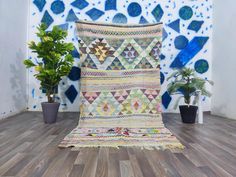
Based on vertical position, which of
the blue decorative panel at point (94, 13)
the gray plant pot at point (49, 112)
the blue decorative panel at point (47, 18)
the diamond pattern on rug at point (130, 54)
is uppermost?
the blue decorative panel at point (94, 13)

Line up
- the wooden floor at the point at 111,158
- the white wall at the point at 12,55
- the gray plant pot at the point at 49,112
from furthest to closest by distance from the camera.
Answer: the white wall at the point at 12,55 < the gray plant pot at the point at 49,112 < the wooden floor at the point at 111,158

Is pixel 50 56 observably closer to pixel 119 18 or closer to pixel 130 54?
pixel 130 54

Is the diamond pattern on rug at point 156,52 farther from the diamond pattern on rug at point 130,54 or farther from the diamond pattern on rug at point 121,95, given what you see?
the diamond pattern on rug at point 121,95

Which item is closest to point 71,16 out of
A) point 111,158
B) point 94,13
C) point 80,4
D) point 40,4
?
point 80,4

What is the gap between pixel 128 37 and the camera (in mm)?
2600

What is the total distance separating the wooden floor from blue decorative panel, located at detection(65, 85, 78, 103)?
1224mm

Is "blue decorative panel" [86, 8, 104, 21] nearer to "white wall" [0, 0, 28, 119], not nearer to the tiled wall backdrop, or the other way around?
the tiled wall backdrop

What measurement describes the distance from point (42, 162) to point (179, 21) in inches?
109

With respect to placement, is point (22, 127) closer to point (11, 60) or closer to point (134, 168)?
point (11, 60)

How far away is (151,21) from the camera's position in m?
3.34

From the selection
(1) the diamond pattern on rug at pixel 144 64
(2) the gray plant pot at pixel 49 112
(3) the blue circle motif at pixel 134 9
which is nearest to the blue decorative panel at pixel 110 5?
(3) the blue circle motif at pixel 134 9

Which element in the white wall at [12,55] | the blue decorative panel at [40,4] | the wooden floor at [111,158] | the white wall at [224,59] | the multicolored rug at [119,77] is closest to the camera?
the wooden floor at [111,158]

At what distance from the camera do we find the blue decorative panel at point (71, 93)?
3.31 metres

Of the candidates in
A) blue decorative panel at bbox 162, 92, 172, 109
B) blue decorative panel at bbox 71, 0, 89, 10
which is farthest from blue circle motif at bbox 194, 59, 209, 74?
blue decorative panel at bbox 71, 0, 89, 10
